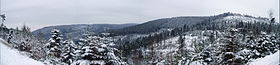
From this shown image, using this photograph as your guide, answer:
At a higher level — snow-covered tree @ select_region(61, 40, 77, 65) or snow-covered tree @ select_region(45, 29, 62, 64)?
snow-covered tree @ select_region(45, 29, 62, 64)

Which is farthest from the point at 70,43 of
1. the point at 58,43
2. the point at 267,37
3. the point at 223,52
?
the point at 267,37

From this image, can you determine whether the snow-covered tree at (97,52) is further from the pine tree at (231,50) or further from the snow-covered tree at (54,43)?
the snow-covered tree at (54,43)

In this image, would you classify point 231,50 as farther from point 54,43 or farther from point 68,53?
point 54,43

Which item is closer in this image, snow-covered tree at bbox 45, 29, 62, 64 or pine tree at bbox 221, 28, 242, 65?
pine tree at bbox 221, 28, 242, 65

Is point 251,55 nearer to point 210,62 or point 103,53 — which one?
point 210,62

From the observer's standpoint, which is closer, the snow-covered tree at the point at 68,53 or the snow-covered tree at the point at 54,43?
the snow-covered tree at the point at 54,43

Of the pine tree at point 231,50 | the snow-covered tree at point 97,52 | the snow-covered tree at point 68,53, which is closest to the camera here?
the snow-covered tree at point 97,52

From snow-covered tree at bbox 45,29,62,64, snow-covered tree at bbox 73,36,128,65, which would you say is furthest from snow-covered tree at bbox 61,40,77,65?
snow-covered tree at bbox 73,36,128,65


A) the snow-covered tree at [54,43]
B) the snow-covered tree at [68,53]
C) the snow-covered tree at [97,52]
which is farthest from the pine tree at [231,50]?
the snow-covered tree at [54,43]

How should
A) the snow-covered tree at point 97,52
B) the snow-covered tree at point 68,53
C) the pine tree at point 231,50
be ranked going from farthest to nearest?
the snow-covered tree at point 68,53, the pine tree at point 231,50, the snow-covered tree at point 97,52

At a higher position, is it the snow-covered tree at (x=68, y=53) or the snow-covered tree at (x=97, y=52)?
the snow-covered tree at (x=97, y=52)

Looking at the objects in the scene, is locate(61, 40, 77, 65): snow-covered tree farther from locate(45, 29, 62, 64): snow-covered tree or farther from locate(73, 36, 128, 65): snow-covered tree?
locate(73, 36, 128, 65): snow-covered tree
